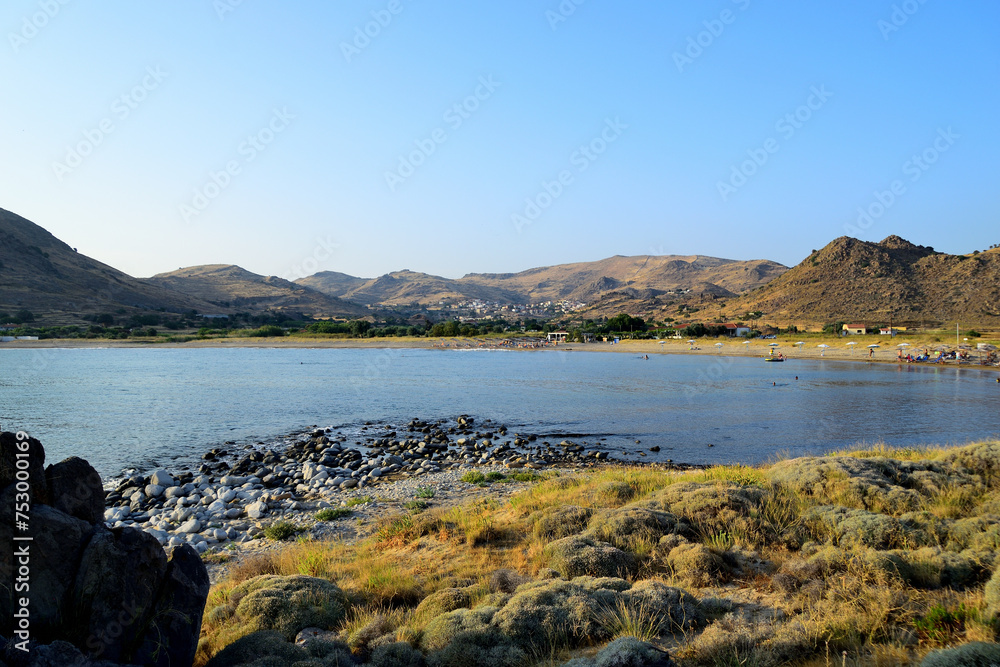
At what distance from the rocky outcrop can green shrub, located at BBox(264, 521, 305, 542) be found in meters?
6.44

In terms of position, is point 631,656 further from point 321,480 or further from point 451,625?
point 321,480

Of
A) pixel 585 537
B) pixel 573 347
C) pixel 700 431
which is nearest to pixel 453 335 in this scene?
pixel 573 347

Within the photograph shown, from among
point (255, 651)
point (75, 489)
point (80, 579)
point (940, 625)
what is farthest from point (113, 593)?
point (940, 625)

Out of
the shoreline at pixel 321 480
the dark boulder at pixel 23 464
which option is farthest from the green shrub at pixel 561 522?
the dark boulder at pixel 23 464

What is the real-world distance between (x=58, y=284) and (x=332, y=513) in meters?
143

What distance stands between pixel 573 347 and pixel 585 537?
89997 millimetres

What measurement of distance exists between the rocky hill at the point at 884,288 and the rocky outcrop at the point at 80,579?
10519 cm

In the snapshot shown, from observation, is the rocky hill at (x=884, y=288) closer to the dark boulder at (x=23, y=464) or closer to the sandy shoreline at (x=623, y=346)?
the sandy shoreline at (x=623, y=346)

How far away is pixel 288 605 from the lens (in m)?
5.87

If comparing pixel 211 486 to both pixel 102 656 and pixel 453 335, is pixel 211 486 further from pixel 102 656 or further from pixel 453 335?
pixel 453 335

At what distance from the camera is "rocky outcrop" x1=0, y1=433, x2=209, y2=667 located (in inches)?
161

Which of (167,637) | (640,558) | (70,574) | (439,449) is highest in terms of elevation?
(70,574)

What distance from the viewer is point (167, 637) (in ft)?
14.4

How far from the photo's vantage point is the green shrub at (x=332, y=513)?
11827mm
